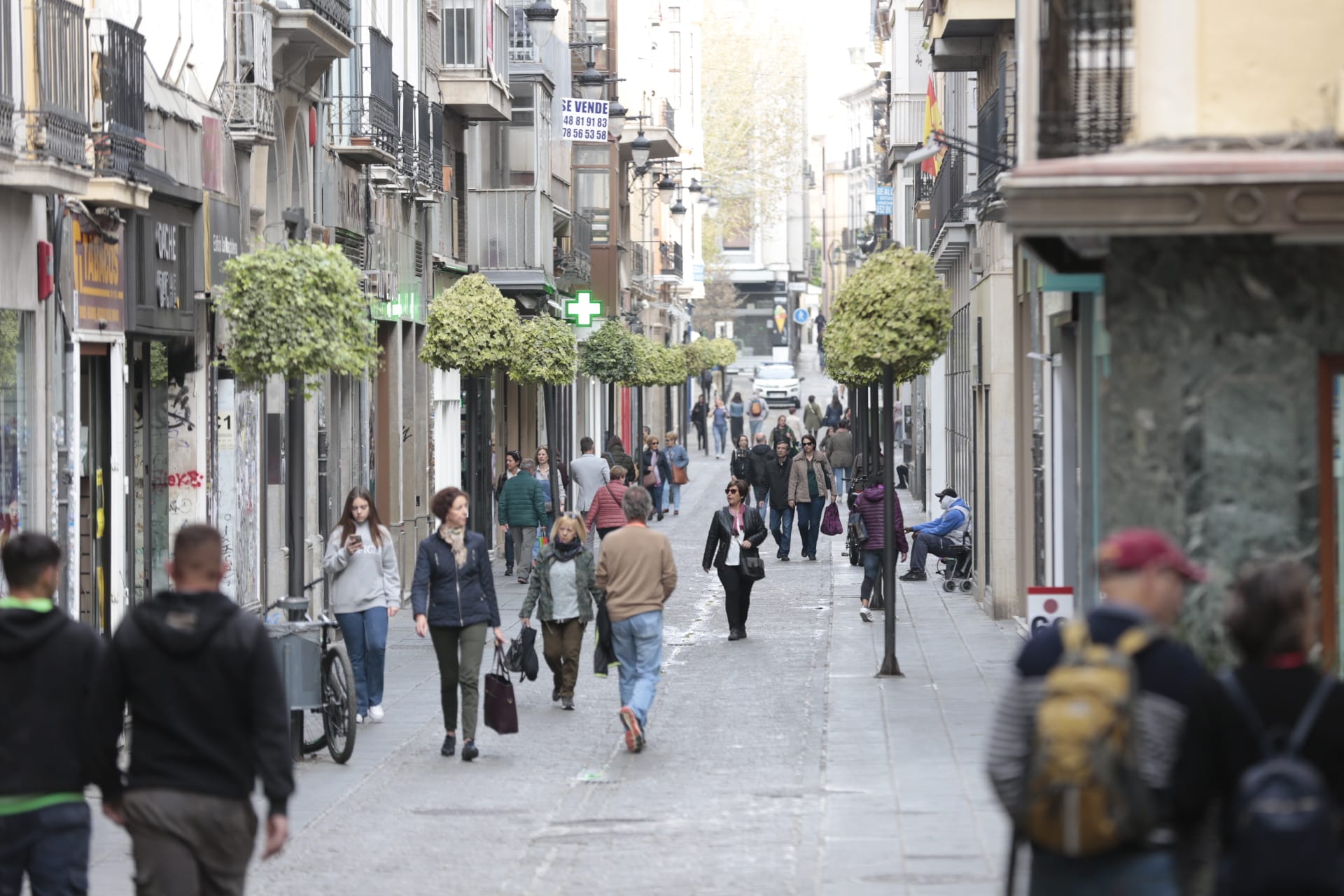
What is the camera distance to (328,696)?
14867 mm

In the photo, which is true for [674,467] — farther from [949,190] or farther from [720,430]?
[720,430]

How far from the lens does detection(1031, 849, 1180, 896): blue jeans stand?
235 inches

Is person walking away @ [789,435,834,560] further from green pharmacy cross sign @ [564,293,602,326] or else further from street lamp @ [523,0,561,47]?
street lamp @ [523,0,561,47]

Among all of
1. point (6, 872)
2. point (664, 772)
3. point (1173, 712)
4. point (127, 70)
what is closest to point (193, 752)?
point (6, 872)

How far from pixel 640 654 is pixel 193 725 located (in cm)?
819

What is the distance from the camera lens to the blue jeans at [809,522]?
111 ft

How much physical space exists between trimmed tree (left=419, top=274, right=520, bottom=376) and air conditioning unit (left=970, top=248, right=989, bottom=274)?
6279 millimetres

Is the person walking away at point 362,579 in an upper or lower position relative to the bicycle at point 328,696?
upper

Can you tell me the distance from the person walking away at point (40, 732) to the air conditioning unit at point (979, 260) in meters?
18.1

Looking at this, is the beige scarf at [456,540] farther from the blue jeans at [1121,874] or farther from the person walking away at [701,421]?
the person walking away at [701,421]

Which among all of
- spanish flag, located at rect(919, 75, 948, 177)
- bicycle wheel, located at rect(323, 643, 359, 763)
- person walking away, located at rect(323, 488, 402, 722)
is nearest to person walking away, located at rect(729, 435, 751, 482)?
spanish flag, located at rect(919, 75, 948, 177)

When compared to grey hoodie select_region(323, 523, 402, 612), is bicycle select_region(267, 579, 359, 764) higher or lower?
lower

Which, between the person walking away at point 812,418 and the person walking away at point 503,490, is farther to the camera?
the person walking away at point 812,418

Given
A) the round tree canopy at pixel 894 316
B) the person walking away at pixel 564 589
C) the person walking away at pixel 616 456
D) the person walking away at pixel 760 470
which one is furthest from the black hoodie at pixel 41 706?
the person walking away at pixel 760 470
